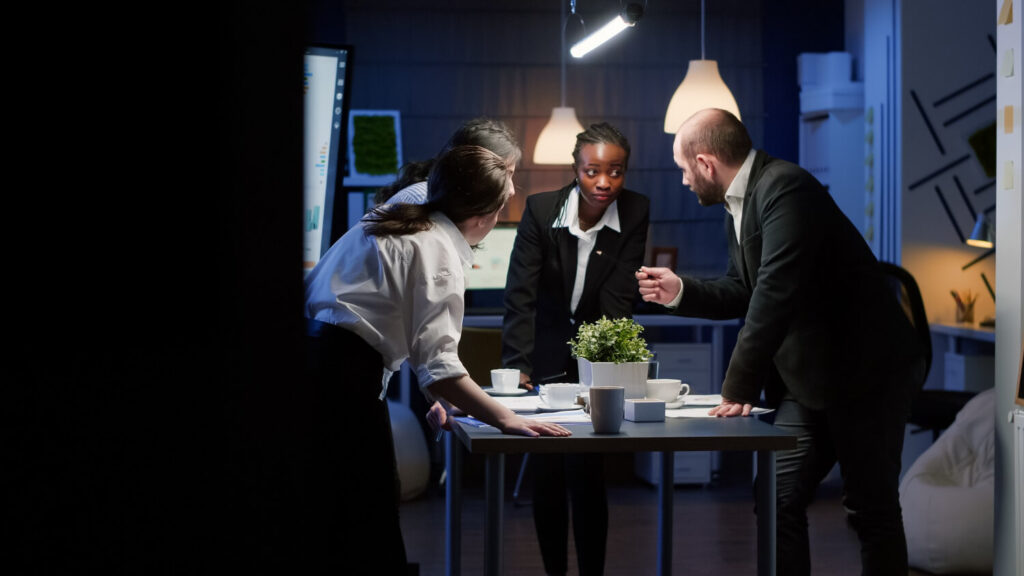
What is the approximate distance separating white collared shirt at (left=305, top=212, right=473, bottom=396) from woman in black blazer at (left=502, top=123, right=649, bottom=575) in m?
1.28

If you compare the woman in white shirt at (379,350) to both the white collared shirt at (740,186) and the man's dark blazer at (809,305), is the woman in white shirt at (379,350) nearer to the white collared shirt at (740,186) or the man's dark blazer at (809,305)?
the man's dark blazer at (809,305)

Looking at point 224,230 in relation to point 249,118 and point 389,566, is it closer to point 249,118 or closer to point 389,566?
point 249,118

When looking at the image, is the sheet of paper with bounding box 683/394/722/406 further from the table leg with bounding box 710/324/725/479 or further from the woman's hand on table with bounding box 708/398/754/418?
the table leg with bounding box 710/324/725/479

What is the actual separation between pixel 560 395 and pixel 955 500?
2.01 metres

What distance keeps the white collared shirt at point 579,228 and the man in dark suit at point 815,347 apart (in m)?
0.84

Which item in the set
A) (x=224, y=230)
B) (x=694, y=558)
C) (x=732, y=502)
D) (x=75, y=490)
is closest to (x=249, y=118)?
(x=224, y=230)

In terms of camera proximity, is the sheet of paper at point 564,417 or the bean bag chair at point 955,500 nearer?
the sheet of paper at point 564,417

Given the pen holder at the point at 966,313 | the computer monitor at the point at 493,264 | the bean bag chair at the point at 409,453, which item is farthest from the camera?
the computer monitor at the point at 493,264

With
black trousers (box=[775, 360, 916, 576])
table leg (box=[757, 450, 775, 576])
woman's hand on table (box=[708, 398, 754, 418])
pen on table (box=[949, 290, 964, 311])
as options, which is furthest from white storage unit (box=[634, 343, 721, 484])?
table leg (box=[757, 450, 775, 576])

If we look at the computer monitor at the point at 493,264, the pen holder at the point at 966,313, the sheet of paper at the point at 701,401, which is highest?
the computer monitor at the point at 493,264

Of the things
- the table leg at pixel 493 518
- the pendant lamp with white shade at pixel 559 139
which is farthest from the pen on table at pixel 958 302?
the table leg at pixel 493 518

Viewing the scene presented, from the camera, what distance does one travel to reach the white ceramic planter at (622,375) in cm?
241

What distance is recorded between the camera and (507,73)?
623 cm

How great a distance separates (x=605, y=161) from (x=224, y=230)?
2986 mm
